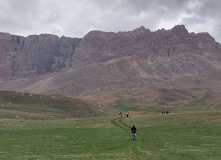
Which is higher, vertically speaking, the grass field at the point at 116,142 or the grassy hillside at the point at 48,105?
the grassy hillside at the point at 48,105

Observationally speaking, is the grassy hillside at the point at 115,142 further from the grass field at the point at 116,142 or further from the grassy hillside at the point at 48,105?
the grassy hillside at the point at 48,105

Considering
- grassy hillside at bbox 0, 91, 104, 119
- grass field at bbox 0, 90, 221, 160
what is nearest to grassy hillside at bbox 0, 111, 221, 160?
grass field at bbox 0, 90, 221, 160

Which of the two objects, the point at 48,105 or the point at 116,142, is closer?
the point at 116,142

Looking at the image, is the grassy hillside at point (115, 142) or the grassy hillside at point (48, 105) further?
the grassy hillside at point (48, 105)

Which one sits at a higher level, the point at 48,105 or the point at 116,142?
the point at 48,105

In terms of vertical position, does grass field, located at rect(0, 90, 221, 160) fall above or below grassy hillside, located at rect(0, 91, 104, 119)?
below

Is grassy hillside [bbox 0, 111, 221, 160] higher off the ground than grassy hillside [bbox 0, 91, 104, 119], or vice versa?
grassy hillside [bbox 0, 91, 104, 119]

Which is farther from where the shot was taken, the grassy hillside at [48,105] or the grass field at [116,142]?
the grassy hillside at [48,105]

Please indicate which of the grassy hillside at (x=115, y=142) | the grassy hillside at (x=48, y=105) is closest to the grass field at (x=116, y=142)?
the grassy hillside at (x=115, y=142)

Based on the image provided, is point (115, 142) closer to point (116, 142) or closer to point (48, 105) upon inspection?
point (116, 142)

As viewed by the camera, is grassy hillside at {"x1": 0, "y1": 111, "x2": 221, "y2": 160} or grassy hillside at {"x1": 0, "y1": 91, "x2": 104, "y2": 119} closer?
grassy hillside at {"x1": 0, "y1": 111, "x2": 221, "y2": 160}

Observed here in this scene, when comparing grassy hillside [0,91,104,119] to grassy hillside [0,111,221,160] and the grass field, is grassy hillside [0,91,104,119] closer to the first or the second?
the grass field

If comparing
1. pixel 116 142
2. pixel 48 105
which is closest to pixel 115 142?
pixel 116 142

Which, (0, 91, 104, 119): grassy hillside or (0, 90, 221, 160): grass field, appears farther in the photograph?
(0, 91, 104, 119): grassy hillside
